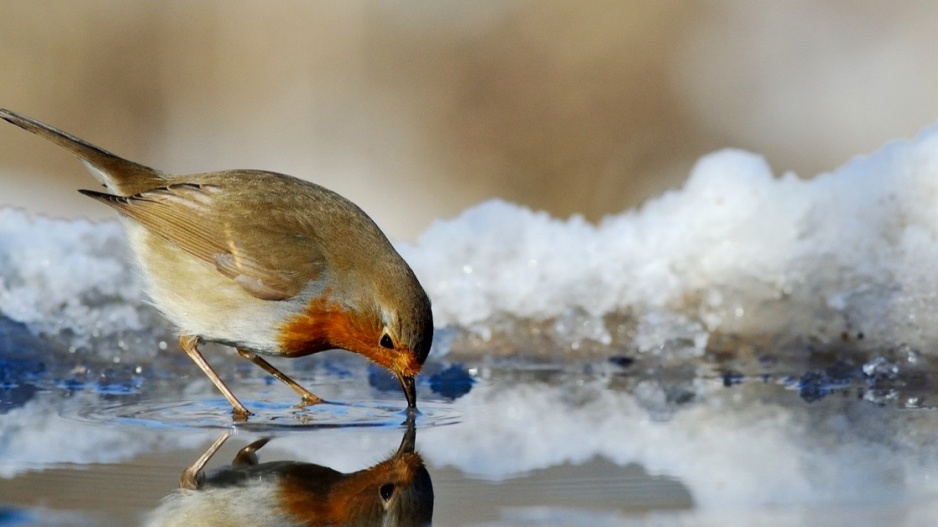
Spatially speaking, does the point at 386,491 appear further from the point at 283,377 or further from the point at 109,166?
the point at 109,166

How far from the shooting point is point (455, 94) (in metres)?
10.7

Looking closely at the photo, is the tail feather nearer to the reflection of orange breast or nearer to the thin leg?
the reflection of orange breast

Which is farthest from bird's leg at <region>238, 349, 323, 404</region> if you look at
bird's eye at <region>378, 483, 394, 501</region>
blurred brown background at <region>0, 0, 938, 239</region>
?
blurred brown background at <region>0, 0, 938, 239</region>

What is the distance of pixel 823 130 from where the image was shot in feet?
33.8

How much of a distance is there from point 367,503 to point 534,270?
251 cm

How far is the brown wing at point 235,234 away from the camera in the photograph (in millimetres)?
4457

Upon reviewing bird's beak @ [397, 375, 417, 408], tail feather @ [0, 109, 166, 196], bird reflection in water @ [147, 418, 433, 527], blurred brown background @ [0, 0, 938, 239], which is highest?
blurred brown background @ [0, 0, 938, 239]

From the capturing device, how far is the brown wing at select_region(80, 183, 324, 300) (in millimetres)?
4457

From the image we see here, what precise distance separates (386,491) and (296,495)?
206 mm

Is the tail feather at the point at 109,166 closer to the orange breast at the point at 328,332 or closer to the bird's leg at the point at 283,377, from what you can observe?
the bird's leg at the point at 283,377

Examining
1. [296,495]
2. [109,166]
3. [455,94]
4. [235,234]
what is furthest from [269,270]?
[455,94]

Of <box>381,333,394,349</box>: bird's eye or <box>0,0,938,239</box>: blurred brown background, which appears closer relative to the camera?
<box>381,333,394,349</box>: bird's eye

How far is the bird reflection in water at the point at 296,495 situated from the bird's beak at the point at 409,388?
761 mm

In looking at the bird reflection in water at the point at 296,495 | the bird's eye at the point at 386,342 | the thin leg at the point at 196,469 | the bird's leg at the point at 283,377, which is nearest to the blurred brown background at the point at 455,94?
the bird's leg at the point at 283,377
